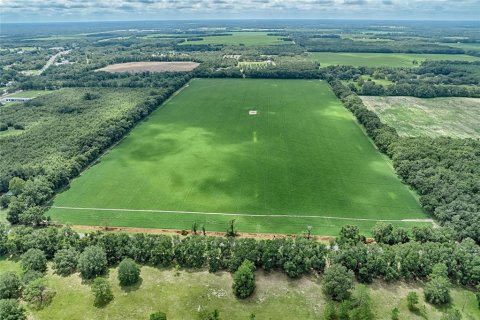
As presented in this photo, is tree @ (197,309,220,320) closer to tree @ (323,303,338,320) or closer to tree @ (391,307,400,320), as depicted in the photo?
tree @ (323,303,338,320)

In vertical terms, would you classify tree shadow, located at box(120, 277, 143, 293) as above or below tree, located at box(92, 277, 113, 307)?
below

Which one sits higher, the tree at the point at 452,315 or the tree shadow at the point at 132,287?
the tree at the point at 452,315

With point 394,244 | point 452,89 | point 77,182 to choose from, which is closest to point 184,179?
point 77,182

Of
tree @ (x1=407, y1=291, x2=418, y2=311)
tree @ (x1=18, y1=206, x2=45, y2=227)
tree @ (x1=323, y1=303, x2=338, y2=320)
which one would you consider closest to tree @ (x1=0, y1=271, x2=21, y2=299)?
tree @ (x1=18, y1=206, x2=45, y2=227)

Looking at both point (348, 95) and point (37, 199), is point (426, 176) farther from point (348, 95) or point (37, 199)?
point (37, 199)

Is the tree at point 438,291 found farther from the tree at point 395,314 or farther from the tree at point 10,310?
the tree at point 10,310

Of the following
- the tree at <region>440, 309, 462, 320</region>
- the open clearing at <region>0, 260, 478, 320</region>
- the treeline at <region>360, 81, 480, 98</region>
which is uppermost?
the treeline at <region>360, 81, 480, 98</region>

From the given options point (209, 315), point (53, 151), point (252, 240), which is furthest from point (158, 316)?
point (53, 151)

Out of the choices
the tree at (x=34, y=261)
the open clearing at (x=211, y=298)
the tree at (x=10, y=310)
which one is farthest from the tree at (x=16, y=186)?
the tree at (x=10, y=310)
